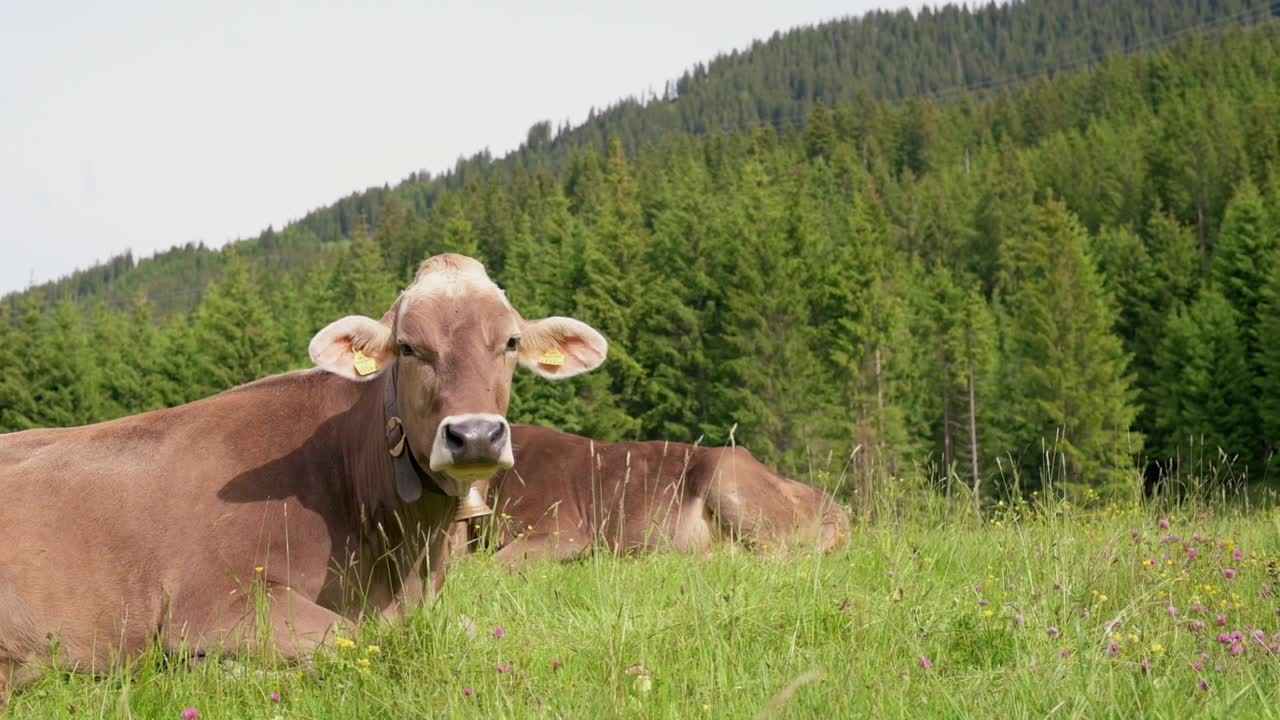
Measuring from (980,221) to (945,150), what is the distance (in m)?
48.0

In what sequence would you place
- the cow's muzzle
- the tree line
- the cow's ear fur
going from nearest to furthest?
the cow's muzzle → the cow's ear fur → the tree line

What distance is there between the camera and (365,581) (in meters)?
5.14

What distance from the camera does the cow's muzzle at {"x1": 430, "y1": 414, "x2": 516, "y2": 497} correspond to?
435 cm

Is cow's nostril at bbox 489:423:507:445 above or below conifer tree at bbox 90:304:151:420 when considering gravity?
above

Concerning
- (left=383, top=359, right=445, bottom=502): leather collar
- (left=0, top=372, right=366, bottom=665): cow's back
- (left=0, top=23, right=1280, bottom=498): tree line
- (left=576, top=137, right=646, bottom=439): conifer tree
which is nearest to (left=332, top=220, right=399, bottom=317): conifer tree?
(left=0, top=23, right=1280, bottom=498): tree line

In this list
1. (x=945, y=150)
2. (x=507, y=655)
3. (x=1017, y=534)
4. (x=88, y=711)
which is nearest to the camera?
(x=88, y=711)

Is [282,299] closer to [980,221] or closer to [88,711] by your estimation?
[980,221]

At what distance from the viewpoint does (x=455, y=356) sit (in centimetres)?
471

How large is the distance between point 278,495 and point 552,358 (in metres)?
1.43

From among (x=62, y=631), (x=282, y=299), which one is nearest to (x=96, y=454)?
(x=62, y=631)

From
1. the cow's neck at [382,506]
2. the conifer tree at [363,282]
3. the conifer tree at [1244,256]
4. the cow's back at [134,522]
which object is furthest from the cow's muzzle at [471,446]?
the conifer tree at [363,282]

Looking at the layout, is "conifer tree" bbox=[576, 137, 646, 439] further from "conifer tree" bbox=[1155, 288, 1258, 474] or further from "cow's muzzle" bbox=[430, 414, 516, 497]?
"cow's muzzle" bbox=[430, 414, 516, 497]

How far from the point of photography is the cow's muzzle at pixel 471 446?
4.35m

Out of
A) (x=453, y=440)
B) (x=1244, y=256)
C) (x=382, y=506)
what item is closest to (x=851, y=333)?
(x=1244, y=256)
